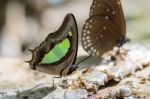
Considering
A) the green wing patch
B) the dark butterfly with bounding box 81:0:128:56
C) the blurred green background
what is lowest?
the green wing patch

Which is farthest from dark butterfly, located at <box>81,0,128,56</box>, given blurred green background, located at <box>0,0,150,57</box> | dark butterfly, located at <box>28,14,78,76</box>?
dark butterfly, located at <box>28,14,78,76</box>

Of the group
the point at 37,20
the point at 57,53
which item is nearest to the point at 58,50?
the point at 57,53

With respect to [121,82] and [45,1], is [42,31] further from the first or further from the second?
[121,82]

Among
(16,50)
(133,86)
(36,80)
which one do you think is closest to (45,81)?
(36,80)

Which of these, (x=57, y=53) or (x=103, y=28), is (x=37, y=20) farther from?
(x=57, y=53)

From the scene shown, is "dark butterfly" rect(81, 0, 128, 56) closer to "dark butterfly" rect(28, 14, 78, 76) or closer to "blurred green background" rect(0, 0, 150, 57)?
"blurred green background" rect(0, 0, 150, 57)

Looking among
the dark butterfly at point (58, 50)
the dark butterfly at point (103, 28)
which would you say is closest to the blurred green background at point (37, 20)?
the dark butterfly at point (103, 28)
